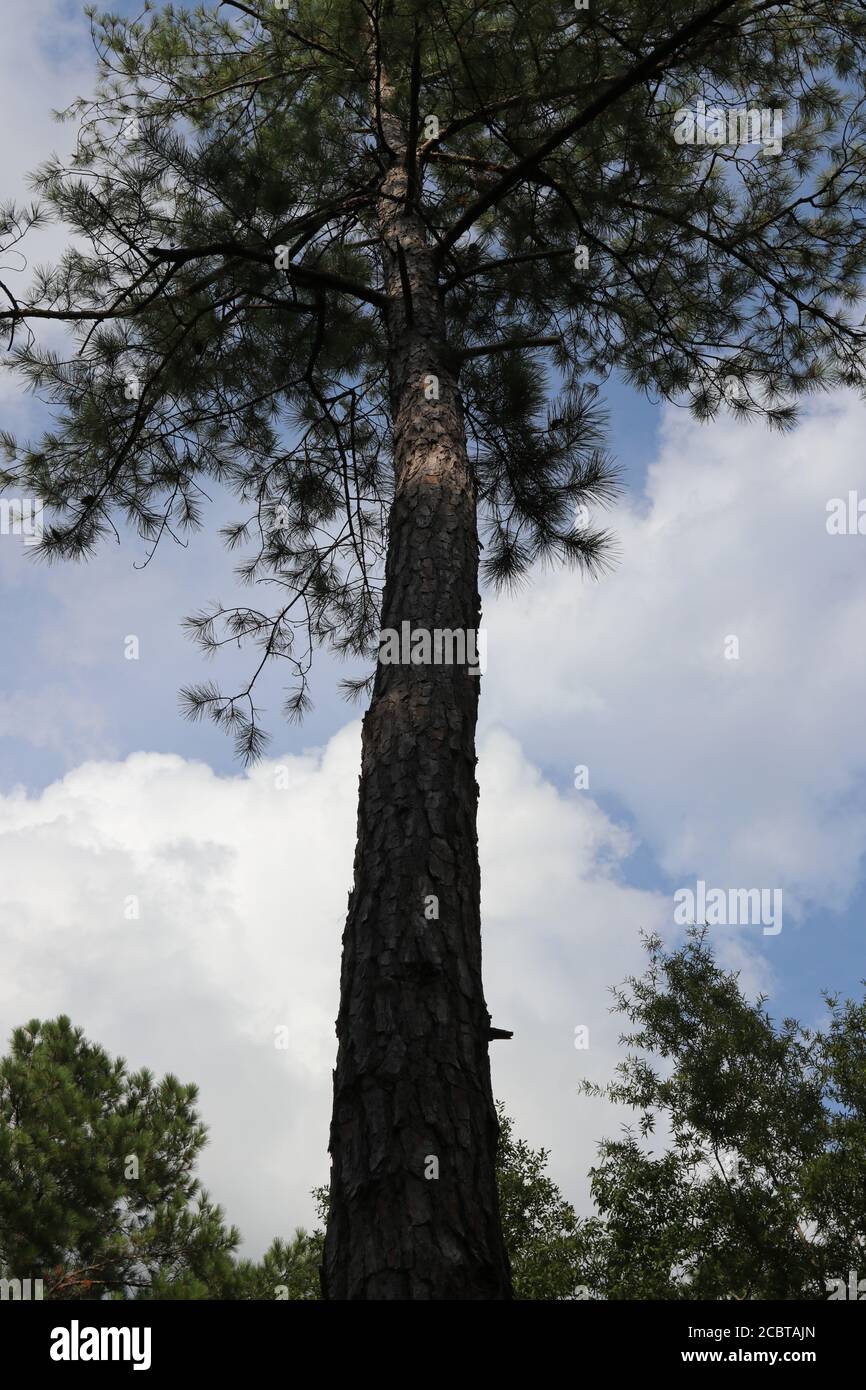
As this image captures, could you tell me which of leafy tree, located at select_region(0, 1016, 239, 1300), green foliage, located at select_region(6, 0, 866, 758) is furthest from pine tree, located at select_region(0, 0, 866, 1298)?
leafy tree, located at select_region(0, 1016, 239, 1300)

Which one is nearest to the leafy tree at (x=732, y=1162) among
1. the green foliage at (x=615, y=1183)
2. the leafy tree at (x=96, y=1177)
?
the green foliage at (x=615, y=1183)

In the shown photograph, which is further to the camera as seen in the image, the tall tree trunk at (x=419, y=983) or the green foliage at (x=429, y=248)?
the green foliage at (x=429, y=248)

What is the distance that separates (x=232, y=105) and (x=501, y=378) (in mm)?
2679

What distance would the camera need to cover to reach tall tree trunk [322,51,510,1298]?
175 cm

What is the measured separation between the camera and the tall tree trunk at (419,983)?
5.75ft

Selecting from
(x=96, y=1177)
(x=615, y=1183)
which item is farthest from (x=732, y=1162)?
(x=96, y=1177)

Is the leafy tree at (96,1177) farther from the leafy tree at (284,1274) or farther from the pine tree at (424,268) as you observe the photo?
the pine tree at (424,268)

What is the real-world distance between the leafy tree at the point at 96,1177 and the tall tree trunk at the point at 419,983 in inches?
248

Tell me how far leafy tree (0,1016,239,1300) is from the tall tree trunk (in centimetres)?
631

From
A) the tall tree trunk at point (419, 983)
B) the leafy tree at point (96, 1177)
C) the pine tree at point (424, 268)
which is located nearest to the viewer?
the tall tree trunk at point (419, 983)

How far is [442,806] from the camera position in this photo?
250 centimetres

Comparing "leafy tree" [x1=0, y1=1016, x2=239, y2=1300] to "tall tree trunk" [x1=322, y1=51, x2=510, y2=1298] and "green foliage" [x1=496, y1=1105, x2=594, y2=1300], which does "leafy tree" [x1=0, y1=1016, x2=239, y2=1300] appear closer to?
"green foliage" [x1=496, y1=1105, x2=594, y2=1300]

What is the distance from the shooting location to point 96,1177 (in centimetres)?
855
